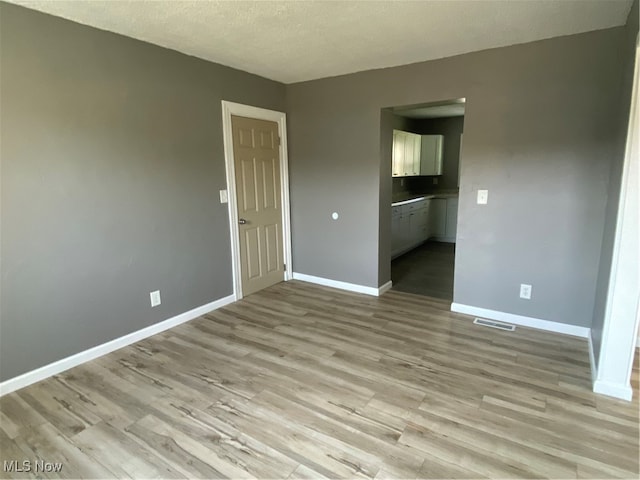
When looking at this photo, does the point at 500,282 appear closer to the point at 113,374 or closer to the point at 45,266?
the point at 113,374

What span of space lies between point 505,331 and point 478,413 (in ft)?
4.20

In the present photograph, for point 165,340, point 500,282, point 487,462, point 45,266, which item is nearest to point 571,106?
point 500,282

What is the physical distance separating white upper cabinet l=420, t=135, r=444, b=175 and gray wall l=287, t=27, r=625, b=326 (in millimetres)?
3063

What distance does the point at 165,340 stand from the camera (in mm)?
3090

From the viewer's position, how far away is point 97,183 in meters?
2.69

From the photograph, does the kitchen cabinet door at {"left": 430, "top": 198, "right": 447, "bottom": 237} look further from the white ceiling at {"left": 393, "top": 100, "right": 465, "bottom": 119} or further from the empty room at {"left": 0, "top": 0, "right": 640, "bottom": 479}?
the empty room at {"left": 0, "top": 0, "right": 640, "bottom": 479}

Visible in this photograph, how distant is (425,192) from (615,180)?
194 inches

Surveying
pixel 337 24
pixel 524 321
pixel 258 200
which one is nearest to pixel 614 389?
pixel 524 321

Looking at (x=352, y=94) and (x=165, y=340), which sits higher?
(x=352, y=94)

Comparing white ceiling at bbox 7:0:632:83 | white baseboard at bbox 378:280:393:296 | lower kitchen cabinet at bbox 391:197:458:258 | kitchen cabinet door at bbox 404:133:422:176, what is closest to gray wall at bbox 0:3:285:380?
white ceiling at bbox 7:0:632:83

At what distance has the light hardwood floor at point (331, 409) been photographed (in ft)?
5.82

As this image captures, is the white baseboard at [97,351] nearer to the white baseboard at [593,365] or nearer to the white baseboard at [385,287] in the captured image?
the white baseboard at [385,287]

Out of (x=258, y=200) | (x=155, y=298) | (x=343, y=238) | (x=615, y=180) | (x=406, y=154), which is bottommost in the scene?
(x=155, y=298)

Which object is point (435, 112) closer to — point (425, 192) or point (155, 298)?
point (425, 192)
